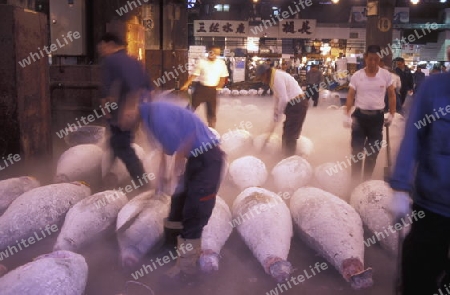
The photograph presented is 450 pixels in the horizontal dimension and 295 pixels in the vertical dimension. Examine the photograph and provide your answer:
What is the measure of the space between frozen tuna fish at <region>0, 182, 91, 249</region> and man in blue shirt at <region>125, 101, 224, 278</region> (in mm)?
1227

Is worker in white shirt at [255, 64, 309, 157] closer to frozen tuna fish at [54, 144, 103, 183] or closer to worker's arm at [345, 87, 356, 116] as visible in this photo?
worker's arm at [345, 87, 356, 116]

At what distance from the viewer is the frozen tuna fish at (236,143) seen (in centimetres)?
721

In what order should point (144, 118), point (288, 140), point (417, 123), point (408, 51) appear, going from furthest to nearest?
point (408, 51) → point (288, 140) → point (144, 118) → point (417, 123)

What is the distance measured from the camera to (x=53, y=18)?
28.1 feet

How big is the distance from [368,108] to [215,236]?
2.79 m

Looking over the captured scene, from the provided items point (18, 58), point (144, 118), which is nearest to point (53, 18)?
point (18, 58)

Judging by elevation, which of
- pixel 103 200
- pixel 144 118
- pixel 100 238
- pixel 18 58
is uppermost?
pixel 18 58

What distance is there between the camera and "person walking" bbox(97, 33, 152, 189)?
16.3ft

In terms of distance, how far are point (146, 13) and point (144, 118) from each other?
1000 centimetres

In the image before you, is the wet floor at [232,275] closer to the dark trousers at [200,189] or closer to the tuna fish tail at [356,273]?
the tuna fish tail at [356,273]

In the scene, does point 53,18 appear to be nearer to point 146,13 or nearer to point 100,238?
point 146,13

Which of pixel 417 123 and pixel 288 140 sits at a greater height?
pixel 417 123

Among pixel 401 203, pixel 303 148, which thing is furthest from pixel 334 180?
pixel 401 203

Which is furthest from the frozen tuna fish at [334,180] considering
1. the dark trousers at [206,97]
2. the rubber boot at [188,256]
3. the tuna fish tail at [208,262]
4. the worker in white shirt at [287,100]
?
the dark trousers at [206,97]
